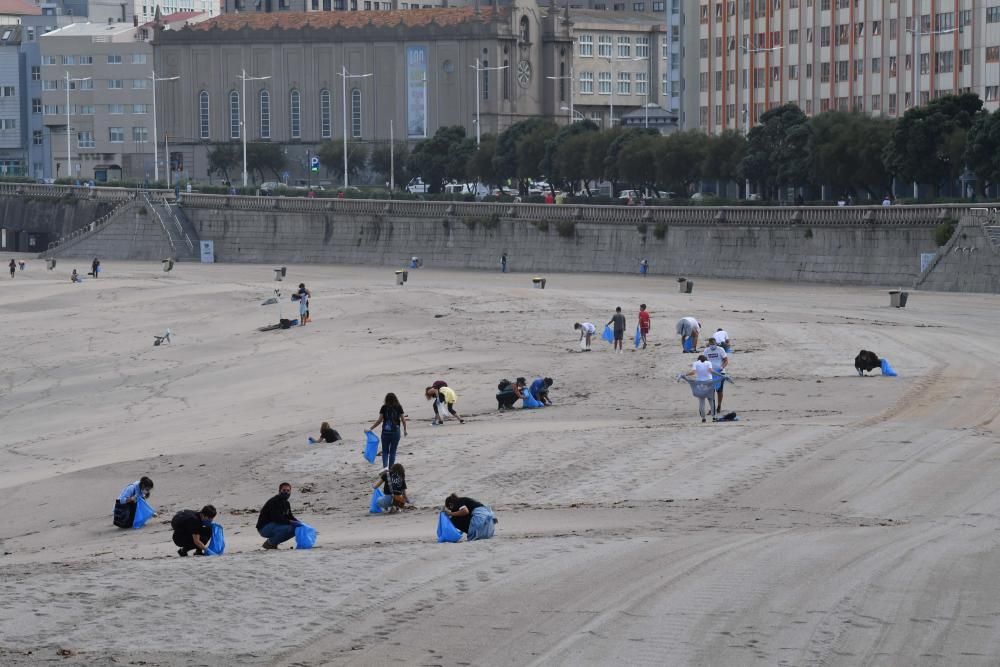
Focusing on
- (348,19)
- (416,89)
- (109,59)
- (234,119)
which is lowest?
(234,119)

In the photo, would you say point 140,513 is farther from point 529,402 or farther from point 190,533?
point 529,402

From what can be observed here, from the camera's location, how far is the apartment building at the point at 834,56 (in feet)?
328

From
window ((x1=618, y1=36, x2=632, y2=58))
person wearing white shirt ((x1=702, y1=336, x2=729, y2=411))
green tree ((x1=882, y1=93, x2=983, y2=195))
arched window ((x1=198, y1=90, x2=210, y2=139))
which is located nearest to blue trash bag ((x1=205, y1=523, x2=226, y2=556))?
person wearing white shirt ((x1=702, y1=336, x2=729, y2=411))

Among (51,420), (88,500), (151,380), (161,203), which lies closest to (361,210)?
(161,203)

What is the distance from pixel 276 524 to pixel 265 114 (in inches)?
5547

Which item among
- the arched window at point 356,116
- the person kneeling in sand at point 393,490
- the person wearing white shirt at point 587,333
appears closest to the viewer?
the person kneeling in sand at point 393,490

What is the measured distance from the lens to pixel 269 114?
15950 cm

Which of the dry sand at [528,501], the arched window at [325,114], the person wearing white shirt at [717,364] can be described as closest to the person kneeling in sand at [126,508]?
the dry sand at [528,501]

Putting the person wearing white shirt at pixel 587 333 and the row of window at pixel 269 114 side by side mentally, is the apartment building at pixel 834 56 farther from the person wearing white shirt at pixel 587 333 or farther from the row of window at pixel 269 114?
the person wearing white shirt at pixel 587 333

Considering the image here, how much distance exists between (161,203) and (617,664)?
95.7 m

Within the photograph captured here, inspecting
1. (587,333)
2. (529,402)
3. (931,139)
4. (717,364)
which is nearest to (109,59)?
(931,139)

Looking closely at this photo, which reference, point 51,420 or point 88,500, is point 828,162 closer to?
point 51,420

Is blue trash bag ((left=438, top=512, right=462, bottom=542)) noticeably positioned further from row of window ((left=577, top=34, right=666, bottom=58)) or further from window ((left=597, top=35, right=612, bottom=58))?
window ((left=597, top=35, right=612, bottom=58))

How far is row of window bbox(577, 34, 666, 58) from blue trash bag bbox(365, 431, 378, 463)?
492 feet
